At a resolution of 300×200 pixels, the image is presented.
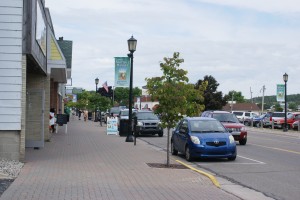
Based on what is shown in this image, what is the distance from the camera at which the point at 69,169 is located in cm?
1280

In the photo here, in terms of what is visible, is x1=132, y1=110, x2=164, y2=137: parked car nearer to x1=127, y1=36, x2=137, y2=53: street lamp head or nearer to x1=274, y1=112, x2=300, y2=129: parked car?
x1=127, y1=36, x2=137, y2=53: street lamp head

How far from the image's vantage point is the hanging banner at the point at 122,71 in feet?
87.4

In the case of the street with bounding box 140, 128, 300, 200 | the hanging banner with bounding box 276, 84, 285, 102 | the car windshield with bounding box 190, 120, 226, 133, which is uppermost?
the hanging banner with bounding box 276, 84, 285, 102

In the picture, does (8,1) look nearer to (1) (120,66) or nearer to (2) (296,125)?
(1) (120,66)

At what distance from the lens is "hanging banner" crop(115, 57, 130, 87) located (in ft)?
87.4

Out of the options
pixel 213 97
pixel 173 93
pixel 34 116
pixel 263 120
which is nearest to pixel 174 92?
pixel 173 93

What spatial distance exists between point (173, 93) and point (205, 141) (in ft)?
9.24

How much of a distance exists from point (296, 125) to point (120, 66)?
22.7 meters

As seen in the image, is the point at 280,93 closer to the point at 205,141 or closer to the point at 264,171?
the point at 205,141

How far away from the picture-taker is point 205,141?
53.4 ft

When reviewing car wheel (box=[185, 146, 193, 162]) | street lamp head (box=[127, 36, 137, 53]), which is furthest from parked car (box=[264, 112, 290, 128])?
car wheel (box=[185, 146, 193, 162])

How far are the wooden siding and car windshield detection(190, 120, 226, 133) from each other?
6455 mm

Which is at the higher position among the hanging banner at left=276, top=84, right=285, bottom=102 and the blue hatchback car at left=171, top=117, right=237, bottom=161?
the hanging banner at left=276, top=84, right=285, bottom=102

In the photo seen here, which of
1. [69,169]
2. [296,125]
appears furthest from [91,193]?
[296,125]
